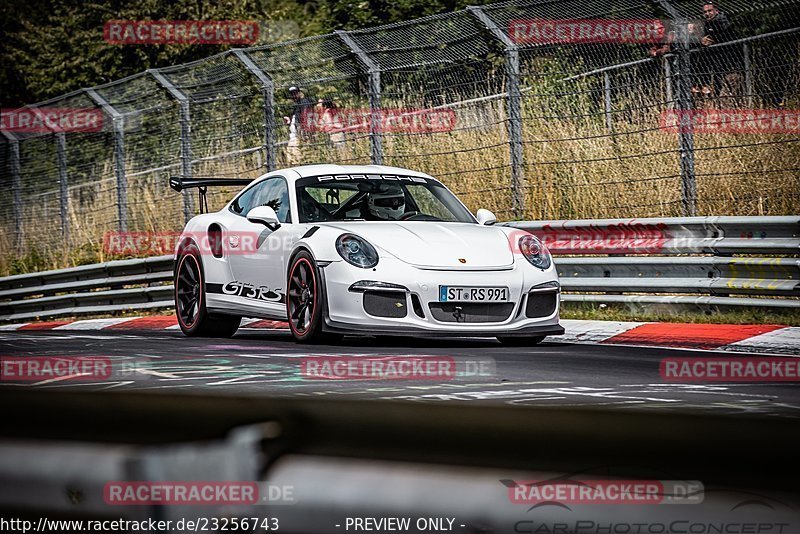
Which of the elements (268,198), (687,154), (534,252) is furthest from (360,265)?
(687,154)

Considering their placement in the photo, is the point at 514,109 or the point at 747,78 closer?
the point at 747,78

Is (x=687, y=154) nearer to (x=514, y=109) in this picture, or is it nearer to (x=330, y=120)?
(x=514, y=109)

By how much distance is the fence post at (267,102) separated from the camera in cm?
1444

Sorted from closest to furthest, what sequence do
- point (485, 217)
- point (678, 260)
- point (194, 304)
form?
point (485, 217) → point (678, 260) → point (194, 304)

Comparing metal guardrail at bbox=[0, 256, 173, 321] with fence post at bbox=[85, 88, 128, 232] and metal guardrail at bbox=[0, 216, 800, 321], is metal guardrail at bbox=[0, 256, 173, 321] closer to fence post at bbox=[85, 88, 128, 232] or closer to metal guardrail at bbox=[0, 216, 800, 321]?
fence post at bbox=[85, 88, 128, 232]

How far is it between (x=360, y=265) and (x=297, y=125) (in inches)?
307

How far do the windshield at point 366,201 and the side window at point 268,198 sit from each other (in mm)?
148

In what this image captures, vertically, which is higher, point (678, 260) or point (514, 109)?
point (514, 109)

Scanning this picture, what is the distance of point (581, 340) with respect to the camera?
9492mm

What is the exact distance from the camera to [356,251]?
8.18 metres

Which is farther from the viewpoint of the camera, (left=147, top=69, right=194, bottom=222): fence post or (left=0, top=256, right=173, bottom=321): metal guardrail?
(left=147, top=69, right=194, bottom=222): fence post

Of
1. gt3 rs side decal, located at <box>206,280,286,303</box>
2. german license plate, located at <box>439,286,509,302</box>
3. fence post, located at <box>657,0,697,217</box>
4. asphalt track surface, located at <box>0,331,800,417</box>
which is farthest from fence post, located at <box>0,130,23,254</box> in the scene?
german license plate, located at <box>439,286,509,302</box>

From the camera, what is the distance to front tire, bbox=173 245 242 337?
9953 millimetres

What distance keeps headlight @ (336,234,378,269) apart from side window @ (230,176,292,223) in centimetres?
97
